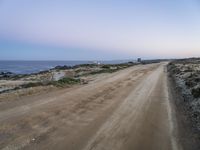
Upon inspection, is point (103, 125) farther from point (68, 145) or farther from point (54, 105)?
point (54, 105)

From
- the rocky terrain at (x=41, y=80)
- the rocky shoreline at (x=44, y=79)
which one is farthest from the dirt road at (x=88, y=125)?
the rocky shoreline at (x=44, y=79)

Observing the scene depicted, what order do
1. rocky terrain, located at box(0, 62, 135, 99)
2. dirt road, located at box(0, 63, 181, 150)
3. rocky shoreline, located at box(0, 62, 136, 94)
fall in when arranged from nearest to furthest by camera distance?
dirt road, located at box(0, 63, 181, 150), rocky terrain, located at box(0, 62, 135, 99), rocky shoreline, located at box(0, 62, 136, 94)

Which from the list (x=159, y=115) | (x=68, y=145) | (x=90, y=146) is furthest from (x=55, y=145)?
(x=159, y=115)

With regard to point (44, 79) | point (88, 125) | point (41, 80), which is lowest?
point (44, 79)

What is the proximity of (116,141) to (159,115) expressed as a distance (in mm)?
4984

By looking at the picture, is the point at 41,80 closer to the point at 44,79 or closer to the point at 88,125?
the point at 44,79

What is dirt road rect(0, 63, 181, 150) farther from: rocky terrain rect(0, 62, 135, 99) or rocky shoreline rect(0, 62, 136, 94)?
rocky shoreline rect(0, 62, 136, 94)

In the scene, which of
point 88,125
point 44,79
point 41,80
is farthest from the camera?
point 44,79

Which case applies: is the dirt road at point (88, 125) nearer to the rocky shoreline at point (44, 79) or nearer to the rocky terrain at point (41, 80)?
the rocky terrain at point (41, 80)

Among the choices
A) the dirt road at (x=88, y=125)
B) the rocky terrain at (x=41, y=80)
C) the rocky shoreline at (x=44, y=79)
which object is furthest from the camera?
the rocky shoreline at (x=44, y=79)

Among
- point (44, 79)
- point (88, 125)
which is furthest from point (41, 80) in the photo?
point (88, 125)

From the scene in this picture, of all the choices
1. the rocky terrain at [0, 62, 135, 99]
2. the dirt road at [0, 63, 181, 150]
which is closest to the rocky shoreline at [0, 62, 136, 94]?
the rocky terrain at [0, 62, 135, 99]

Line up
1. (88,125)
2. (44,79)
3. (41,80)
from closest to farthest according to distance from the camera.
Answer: (88,125) → (41,80) → (44,79)

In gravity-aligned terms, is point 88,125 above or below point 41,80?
above
